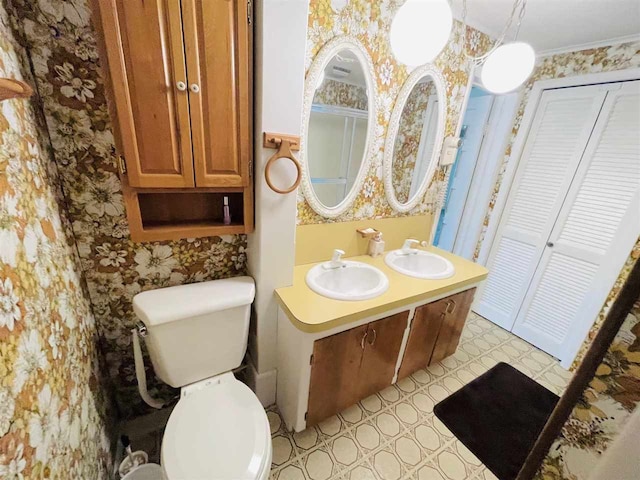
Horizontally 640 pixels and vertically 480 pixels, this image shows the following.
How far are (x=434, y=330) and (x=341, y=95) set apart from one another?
1498 millimetres

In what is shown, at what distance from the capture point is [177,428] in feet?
3.17

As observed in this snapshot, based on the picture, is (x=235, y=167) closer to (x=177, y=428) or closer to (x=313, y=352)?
(x=313, y=352)

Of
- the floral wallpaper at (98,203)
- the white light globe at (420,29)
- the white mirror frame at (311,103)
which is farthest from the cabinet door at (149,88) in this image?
the white light globe at (420,29)

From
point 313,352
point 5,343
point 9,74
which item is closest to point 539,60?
point 313,352

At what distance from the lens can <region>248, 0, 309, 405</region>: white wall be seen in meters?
0.92

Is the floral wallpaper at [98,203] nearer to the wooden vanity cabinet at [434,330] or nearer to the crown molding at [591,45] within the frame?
the wooden vanity cabinet at [434,330]

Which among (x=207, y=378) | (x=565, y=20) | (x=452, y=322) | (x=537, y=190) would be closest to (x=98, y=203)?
(x=207, y=378)

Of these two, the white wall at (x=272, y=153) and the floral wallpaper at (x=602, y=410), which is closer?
the floral wallpaper at (x=602, y=410)

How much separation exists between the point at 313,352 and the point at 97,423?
910mm

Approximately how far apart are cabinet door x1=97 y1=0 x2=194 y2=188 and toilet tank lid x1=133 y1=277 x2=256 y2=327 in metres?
0.47

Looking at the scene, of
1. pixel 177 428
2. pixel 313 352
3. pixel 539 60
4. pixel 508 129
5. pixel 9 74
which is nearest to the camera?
pixel 9 74

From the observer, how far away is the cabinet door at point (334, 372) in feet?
3.91

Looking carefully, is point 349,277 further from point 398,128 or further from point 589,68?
point 589,68

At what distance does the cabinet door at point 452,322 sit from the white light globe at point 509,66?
1.16 metres
